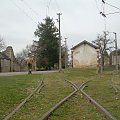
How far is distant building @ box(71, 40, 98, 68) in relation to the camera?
8556 cm

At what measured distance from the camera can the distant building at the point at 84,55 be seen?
281ft

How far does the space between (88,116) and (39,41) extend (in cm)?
8915

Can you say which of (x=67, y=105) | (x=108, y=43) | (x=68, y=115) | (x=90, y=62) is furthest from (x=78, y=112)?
(x=108, y=43)

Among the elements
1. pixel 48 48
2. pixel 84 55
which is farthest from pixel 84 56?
pixel 48 48

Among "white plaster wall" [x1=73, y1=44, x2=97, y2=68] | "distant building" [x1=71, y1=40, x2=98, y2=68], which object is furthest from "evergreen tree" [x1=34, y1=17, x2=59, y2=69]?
"white plaster wall" [x1=73, y1=44, x2=97, y2=68]

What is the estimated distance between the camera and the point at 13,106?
46.5 ft

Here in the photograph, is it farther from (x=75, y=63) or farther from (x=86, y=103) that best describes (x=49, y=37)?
(x=86, y=103)

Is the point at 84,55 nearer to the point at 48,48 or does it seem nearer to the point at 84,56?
the point at 84,56

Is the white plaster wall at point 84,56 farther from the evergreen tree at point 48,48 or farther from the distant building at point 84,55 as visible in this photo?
the evergreen tree at point 48,48

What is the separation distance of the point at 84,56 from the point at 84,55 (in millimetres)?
378

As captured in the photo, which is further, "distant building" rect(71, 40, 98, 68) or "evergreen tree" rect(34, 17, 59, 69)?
"evergreen tree" rect(34, 17, 59, 69)

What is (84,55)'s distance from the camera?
87.1 m

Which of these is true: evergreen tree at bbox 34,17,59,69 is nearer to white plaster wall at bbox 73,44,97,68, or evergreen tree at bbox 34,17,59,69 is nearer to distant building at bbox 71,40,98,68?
distant building at bbox 71,40,98,68

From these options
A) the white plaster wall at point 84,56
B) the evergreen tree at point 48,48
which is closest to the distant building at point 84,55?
the white plaster wall at point 84,56
